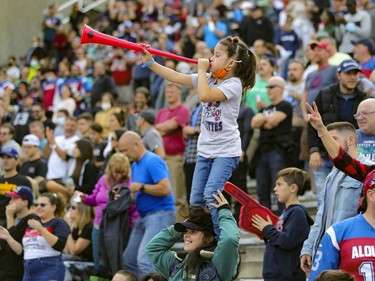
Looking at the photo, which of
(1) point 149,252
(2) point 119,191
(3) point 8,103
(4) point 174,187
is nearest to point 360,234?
(1) point 149,252

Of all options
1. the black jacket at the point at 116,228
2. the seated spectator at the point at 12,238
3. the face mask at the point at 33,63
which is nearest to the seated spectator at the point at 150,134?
the black jacket at the point at 116,228

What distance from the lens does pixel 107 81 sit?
18.2 metres

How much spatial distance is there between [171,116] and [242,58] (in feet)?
17.2

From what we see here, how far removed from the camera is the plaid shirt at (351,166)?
6672 mm

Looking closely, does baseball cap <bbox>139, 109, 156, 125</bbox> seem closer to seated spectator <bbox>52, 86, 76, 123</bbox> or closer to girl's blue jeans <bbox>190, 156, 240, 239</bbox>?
girl's blue jeans <bbox>190, 156, 240, 239</bbox>

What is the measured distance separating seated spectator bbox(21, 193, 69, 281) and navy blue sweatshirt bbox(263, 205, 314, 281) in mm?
2740

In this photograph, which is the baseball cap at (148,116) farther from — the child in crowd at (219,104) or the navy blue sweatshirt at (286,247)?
the child in crowd at (219,104)

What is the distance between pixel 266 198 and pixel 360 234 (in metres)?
4.53

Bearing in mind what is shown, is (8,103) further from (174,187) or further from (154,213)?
(154,213)

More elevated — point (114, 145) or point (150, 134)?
point (150, 134)

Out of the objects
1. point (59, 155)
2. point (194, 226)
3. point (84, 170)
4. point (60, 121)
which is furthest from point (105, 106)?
point (194, 226)

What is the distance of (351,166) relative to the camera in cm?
673

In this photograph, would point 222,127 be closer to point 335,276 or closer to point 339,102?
point 335,276

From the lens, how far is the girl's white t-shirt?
7199 millimetres
